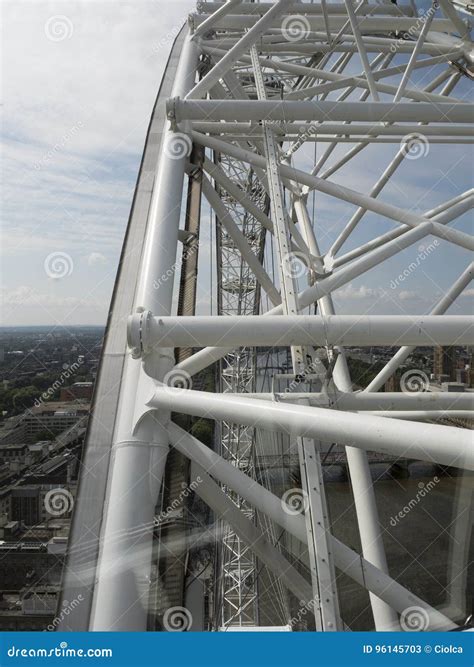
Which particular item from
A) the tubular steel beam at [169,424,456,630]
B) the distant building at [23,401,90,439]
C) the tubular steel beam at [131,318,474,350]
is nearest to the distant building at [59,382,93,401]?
the distant building at [23,401,90,439]

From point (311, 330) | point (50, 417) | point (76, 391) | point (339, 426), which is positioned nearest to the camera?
point (339, 426)

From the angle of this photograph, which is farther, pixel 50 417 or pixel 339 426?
pixel 50 417

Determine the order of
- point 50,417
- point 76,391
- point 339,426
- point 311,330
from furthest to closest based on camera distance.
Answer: point 76,391, point 50,417, point 311,330, point 339,426

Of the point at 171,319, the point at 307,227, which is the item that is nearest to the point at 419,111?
the point at 307,227

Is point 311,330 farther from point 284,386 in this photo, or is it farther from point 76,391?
point 76,391

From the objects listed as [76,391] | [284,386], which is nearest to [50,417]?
[76,391]

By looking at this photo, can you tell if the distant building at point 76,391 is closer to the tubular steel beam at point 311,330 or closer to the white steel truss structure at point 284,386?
the white steel truss structure at point 284,386

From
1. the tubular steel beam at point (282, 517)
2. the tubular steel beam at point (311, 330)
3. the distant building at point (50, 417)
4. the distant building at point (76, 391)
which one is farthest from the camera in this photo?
the distant building at point (76, 391)

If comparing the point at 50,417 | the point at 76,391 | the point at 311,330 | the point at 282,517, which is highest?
the point at 76,391

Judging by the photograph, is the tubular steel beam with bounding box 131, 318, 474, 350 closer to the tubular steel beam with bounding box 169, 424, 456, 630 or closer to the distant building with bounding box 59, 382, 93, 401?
the tubular steel beam with bounding box 169, 424, 456, 630

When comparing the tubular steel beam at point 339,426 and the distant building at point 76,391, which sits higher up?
the distant building at point 76,391

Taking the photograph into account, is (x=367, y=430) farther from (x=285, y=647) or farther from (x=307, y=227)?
(x=307, y=227)

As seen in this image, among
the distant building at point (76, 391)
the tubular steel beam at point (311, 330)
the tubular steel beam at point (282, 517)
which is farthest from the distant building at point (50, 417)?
the tubular steel beam at point (311, 330)
